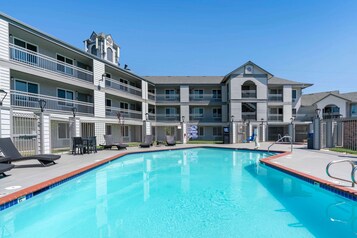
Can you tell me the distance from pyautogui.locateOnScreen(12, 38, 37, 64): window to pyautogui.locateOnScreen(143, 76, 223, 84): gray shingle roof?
50.3 ft

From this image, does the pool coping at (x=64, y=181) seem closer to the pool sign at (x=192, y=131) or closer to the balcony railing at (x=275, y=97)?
the pool sign at (x=192, y=131)

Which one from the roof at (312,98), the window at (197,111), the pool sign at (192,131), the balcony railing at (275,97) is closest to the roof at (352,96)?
the roof at (312,98)

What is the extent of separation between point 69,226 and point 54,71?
13.8 metres

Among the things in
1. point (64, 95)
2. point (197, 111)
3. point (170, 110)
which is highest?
point (64, 95)

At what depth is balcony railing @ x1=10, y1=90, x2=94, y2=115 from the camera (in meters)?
13.0

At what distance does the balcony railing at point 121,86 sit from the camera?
66.0ft

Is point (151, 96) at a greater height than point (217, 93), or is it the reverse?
point (217, 93)

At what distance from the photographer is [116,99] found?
22.5 meters

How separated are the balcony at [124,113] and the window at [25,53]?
7.35 m

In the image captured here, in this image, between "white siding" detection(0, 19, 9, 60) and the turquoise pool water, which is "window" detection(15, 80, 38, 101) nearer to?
"white siding" detection(0, 19, 9, 60)

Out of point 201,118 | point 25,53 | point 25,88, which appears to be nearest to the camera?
point 25,53

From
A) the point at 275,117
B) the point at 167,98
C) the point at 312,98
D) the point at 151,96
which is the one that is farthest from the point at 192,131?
the point at 312,98

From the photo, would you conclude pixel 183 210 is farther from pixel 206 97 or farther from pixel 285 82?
pixel 285 82

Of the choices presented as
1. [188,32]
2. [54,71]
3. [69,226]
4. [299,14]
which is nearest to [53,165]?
[69,226]
